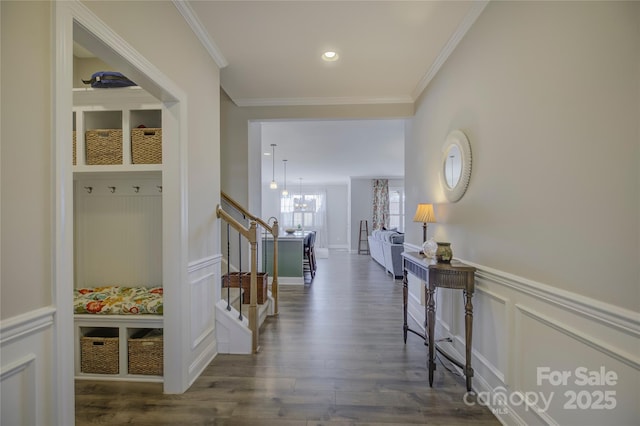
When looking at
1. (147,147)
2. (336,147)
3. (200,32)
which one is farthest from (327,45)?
(336,147)

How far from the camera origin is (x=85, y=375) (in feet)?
7.18

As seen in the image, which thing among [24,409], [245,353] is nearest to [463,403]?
[245,353]

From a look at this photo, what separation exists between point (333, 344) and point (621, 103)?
2.65 meters

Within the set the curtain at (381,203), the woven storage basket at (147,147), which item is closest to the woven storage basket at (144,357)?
the woven storage basket at (147,147)

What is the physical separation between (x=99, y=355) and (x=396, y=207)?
31.4ft

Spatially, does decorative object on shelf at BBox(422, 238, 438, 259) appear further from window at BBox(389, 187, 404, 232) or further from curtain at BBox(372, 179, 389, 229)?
window at BBox(389, 187, 404, 232)

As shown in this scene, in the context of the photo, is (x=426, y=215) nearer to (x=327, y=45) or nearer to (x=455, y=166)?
(x=455, y=166)

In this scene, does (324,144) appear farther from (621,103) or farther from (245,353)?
(621,103)

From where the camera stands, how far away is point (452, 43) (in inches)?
93.5

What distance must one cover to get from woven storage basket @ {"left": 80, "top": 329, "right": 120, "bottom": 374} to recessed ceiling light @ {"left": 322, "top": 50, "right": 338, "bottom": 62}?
2.90 m

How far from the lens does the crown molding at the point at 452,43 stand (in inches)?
77.9

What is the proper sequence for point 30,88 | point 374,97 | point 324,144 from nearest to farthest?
1. point 30,88
2. point 374,97
3. point 324,144

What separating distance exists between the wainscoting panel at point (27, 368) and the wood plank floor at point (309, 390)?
91cm

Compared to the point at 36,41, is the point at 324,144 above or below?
above
